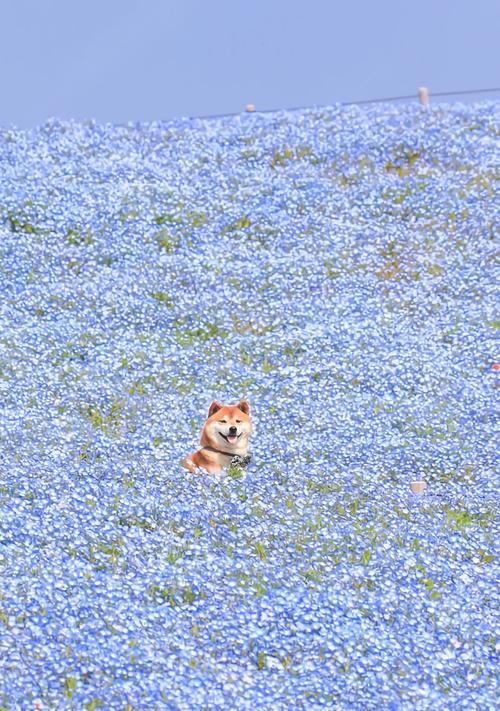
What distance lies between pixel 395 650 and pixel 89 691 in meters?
1.94

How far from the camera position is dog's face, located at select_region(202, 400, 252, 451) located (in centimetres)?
1016

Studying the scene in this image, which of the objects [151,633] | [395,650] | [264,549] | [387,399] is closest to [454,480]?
[387,399]

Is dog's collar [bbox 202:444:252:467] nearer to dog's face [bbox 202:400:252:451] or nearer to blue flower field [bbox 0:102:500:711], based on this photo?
dog's face [bbox 202:400:252:451]

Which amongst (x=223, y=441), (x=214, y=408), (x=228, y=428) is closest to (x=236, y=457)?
(x=223, y=441)

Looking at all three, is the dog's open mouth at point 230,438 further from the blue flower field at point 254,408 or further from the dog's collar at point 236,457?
the blue flower field at point 254,408

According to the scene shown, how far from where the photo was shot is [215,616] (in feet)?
25.7

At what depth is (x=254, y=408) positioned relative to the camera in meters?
12.3

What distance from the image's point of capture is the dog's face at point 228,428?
400 inches

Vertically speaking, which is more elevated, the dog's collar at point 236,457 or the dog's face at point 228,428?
the dog's face at point 228,428

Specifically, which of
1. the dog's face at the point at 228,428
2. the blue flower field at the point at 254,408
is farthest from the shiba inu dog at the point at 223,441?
the blue flower field at the point at 254,408

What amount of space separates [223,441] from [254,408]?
2.09m

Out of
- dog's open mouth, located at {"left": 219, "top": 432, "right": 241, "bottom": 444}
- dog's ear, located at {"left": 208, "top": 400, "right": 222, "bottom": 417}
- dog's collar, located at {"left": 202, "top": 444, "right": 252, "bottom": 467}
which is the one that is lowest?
dog's collar, located at {"left": 202, "top": 444, "right": 252, "bottom": 467}

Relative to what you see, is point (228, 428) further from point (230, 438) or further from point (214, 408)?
point (214, 408)

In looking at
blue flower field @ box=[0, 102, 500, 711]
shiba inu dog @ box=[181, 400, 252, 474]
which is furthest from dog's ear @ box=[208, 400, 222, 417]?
blue flower field @ box=[0, 102, 500, 711]
